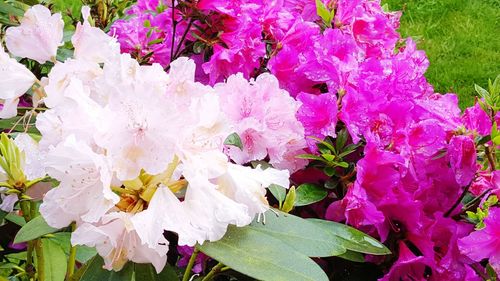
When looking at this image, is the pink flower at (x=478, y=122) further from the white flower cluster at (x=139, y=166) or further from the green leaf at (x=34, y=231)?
the green leaf at (x=34, y=231)

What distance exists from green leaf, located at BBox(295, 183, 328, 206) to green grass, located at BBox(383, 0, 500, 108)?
7.56ft

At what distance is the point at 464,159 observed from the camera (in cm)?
110

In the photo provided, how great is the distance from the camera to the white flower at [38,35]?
3.03 feet

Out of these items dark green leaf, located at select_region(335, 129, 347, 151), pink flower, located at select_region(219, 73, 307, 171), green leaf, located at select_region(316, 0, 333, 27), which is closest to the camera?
pink flower, located at select_region(219, 73, 307, 171)

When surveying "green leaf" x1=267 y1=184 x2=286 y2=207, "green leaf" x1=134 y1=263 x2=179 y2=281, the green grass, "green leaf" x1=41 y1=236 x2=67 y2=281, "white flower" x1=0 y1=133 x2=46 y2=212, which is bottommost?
the green grass

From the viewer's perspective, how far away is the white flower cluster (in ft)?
2.32

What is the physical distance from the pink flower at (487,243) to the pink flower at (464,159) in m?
0.06

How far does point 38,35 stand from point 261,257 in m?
0.40

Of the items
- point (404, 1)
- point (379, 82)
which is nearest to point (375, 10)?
point (379, 82)

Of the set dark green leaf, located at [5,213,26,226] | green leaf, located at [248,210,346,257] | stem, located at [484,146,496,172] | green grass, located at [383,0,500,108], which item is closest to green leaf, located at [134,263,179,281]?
green leaf, located at [248,210,346,257]

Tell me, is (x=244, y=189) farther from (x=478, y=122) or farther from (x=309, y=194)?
(x=478, y=122)

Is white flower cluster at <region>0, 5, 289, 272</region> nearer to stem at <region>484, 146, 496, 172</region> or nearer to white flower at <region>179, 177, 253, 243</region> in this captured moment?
white flower at <region>179, 177, 253, 243</region>

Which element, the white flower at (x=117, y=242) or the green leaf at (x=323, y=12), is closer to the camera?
the white flower at (x=117, y=242)

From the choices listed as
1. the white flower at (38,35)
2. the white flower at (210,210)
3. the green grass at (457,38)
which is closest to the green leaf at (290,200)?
the white flower at (210,210)
